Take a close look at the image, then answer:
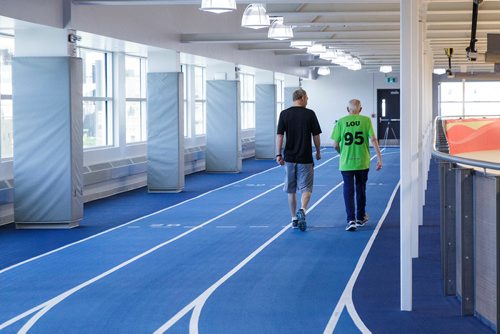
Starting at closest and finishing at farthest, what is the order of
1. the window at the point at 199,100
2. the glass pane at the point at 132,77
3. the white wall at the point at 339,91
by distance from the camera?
the glass pane at the point at 132,77 < the window at the point at 199,100 < the white wall at the point at 339,91

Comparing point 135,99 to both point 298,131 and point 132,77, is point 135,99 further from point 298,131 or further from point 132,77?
point 298,131

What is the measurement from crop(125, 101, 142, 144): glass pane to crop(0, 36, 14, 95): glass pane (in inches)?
276

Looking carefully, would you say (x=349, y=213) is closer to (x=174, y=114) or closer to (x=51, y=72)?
(x=51, y=72)

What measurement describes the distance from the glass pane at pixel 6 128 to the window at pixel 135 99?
678 cm

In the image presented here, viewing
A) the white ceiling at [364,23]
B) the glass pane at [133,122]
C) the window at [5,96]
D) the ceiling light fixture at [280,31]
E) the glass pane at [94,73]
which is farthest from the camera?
the glass pane at [133,122]

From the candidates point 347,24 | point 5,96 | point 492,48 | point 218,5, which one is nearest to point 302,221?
point 218,5

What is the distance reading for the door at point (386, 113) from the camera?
158ft

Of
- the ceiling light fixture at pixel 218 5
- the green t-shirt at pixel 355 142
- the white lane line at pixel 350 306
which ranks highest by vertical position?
the ceiling light fixture at pixel 218 5

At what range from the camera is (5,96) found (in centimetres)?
1744

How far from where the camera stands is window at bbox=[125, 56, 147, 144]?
2483cm

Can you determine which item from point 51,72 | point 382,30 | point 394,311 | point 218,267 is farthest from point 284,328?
point 382,30

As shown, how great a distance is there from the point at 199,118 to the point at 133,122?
6.65 meters

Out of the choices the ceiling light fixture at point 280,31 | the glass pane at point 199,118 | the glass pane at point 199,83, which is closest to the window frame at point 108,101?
the ceiling light fixture at point 280,31

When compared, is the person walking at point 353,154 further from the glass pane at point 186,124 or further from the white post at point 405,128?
the glass pane at point 186,124
